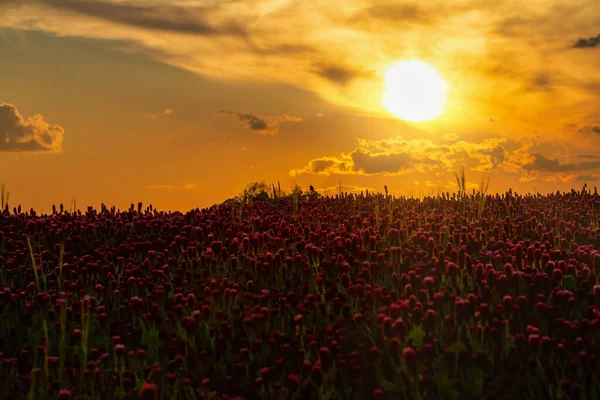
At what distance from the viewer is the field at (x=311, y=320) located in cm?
562

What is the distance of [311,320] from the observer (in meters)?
7.07

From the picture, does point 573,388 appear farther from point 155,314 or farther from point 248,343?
point 155,314

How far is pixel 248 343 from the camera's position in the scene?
6.56 metres

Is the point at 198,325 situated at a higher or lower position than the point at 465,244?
lower

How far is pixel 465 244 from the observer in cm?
904

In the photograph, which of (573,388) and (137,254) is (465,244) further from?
(137,254)

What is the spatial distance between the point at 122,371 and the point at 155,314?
3.58ft

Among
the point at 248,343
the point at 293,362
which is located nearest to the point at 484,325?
the point at 293,362

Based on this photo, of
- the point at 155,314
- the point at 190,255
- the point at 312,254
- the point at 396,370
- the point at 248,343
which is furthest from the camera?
the point at 190,255

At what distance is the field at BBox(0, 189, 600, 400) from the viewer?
5.62m

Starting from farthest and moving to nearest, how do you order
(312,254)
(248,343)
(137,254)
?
(137,254), (312,254), (248,343)

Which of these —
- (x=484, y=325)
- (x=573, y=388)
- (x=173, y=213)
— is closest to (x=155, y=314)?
(x=484, y=325)

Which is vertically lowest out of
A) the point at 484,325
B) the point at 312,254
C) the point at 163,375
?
the point at 163,375

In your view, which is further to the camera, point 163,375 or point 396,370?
point 163,375
